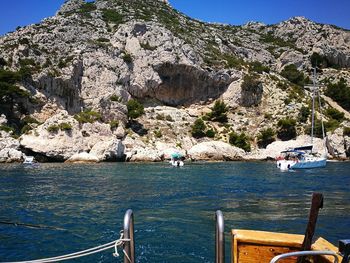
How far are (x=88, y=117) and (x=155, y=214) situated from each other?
45417 mm

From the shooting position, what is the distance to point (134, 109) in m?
64.9

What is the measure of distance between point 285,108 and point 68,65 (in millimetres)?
40873

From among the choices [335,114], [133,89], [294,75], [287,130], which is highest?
[294,75]

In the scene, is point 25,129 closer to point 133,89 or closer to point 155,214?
point 133,89

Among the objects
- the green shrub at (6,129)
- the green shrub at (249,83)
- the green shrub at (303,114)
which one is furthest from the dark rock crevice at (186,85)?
the green shrub at (6,129)

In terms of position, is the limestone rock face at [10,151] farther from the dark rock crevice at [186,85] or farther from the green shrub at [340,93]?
the green shrub at [340,93]

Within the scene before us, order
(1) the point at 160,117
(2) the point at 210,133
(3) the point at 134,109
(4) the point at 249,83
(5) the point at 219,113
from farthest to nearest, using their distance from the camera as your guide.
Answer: (4) the point at 249,83 < (5) the point at 219,113 < (1) the point at 160,117 < (3) the point at 134,109 < (2) the point at 210,133

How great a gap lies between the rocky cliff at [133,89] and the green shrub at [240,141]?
0.37 meters

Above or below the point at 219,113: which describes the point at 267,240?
below

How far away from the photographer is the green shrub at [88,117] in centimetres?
5578

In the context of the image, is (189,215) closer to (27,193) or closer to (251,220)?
(251,220)

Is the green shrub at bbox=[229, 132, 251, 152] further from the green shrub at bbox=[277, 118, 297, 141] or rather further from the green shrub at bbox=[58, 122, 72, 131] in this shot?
→ the green shrub at bbox=[58, 122, 72, 131]

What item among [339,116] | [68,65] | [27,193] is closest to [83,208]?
[27,193]

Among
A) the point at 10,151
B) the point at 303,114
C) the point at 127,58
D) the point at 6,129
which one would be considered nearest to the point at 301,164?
the point at 303,114
